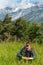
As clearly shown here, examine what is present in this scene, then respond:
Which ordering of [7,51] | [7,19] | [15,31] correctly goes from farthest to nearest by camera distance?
[7,19]
[15,31]
[7,51]

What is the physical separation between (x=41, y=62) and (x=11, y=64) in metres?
0.78

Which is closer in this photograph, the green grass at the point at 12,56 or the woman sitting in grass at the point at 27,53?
the green grass at the point at 12,56

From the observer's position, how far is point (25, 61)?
7922 mm

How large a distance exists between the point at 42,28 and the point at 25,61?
1019 inches

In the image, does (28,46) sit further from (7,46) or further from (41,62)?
(7,46)

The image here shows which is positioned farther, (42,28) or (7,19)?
(7,19)

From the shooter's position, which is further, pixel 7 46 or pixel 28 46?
pixel 7 46

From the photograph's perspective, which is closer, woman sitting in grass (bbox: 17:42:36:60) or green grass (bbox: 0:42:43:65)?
green grass (bbox: 0:42:43:65)

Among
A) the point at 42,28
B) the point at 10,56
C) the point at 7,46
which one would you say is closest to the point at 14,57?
the point at 10,56

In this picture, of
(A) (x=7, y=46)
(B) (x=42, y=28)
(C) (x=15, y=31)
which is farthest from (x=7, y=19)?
(A) (x=7, y=46)

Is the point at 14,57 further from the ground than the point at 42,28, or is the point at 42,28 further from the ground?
the point at 14,57

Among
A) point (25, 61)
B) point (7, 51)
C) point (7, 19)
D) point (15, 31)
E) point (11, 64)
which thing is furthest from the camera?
point (7, 19)

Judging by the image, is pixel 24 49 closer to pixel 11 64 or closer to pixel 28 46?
pixel 28 46

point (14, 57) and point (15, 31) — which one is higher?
point (14, 57)
